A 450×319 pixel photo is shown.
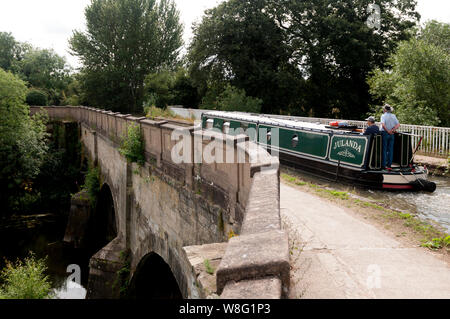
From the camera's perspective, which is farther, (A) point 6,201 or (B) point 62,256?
(A) point 6,201

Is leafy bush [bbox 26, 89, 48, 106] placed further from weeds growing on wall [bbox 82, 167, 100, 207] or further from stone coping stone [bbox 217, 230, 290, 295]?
stone coping stone [bbox 217, 230, 290, 295]

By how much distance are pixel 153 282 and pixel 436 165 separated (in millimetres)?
10515

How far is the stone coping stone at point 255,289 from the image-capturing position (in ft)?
7.01

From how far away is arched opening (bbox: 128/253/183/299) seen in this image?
1095 centimetres

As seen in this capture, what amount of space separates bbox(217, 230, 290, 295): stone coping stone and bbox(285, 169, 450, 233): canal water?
5571 millimetres

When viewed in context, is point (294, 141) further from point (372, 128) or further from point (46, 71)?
point (46, 71)

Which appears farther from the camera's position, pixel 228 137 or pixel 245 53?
pixel 245 53

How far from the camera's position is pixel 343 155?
411 inches

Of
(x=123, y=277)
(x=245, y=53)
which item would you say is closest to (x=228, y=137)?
(x=123, y=277)

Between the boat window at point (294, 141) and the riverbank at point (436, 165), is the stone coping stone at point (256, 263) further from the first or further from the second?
the riverbank at point (436, 165)

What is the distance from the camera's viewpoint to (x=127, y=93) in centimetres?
3662

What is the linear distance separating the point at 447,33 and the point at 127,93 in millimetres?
27600
